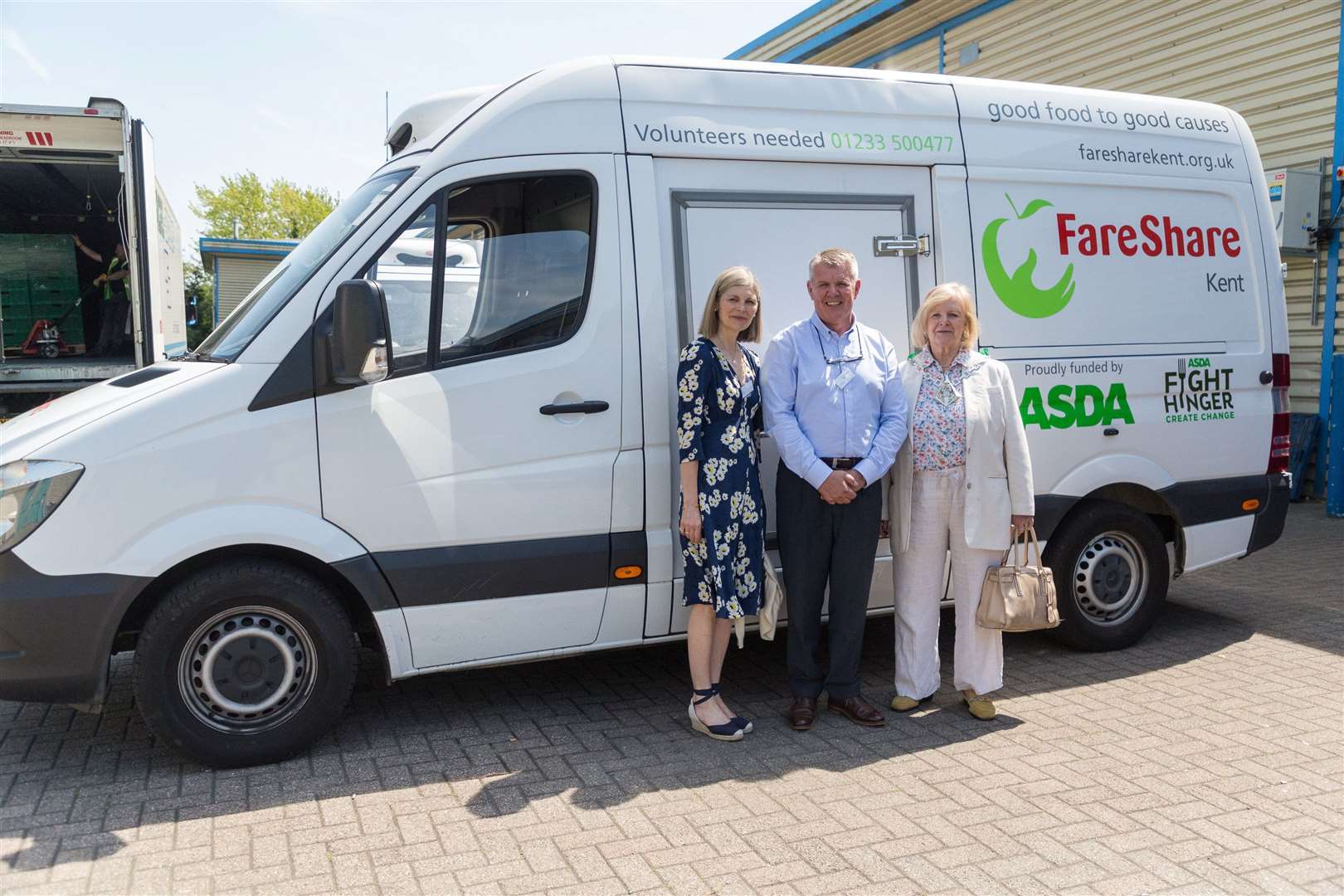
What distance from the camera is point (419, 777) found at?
411cm

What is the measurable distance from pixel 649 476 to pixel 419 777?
1.47 m

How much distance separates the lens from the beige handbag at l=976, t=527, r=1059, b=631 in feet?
15.1

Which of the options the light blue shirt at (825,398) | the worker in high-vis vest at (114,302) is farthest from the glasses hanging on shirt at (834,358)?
the worker in high-vis vest at (114,302)

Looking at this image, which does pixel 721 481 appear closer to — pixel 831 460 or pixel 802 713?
pixel 831 460

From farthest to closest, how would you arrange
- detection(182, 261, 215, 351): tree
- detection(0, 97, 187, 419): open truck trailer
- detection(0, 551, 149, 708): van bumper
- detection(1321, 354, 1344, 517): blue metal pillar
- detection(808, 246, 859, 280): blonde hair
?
detection(182, 261, 215, 351): tree
detection(1321, 354, 1344, 517): blue metal pillar
detection(0, 97, 187, 419): open truck trailer
detection(808, 246, 859, 280): blonde hair
detection(0, 551, 149, 708): van bumper

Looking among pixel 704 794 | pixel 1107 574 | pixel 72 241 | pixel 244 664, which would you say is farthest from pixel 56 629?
pixel 72 241

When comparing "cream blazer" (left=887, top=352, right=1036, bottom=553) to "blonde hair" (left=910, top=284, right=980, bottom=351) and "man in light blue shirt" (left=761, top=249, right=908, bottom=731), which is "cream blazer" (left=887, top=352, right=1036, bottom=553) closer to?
"blonde hair" (left=910, top=284, right=980, bottom=351)

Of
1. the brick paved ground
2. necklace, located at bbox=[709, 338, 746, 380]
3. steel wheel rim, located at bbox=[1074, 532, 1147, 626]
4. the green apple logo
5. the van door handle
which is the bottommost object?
the brick paved ground

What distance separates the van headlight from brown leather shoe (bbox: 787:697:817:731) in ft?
9.47

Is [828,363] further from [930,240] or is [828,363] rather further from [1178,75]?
[1178,75]

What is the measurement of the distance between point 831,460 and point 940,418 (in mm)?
534

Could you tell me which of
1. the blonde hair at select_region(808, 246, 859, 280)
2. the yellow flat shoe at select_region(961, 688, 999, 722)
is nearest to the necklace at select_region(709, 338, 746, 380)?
the blonde hair at select_region(808, 246, 859, 280)

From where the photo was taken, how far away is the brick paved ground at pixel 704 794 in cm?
338

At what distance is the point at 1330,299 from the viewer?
9641 millimetres
